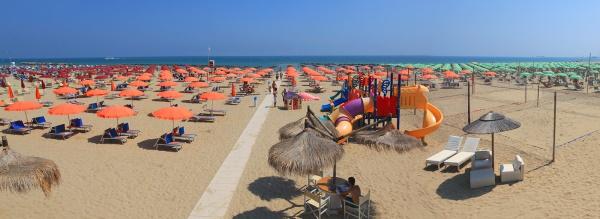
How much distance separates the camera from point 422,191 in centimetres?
976

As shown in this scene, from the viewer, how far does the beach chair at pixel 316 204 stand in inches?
317

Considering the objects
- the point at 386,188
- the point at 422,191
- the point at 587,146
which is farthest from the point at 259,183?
the point at 587,146

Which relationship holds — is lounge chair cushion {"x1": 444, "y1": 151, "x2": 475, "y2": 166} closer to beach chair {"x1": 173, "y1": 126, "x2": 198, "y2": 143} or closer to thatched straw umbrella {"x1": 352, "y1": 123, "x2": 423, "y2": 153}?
thatched straw umbrella {"x1": 352, "y1": 123, "x2": 423, "y2": 153}

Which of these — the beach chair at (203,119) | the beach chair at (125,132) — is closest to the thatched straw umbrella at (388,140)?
the beach chair at (125,132)

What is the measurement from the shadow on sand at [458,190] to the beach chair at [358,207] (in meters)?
2.38

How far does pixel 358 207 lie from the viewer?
7.82 meters

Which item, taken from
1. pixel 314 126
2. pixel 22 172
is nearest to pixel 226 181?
pixel 314 126

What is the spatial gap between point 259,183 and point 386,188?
3.23m

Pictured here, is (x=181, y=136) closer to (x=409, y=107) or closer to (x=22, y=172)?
(x=22, y=172)

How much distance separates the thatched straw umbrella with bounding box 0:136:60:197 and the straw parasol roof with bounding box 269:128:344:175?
4.12 m

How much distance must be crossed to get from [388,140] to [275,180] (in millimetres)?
3330

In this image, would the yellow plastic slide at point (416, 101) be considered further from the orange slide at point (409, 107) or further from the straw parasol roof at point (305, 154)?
the straw parasol roof at point (305, 154)

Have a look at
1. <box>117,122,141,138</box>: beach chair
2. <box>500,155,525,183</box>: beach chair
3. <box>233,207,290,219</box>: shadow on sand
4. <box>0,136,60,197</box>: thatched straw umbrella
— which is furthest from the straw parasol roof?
<box>117,122,141,138</box>: beach chair

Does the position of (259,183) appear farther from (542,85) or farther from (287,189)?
(542,85)
